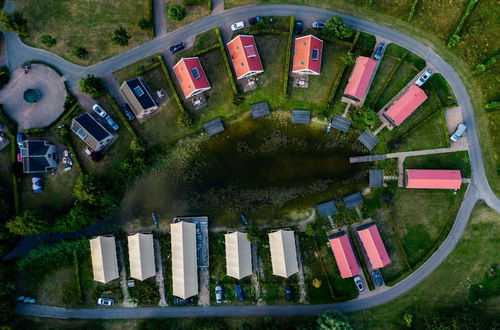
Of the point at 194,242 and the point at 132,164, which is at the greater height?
the point at 132,164

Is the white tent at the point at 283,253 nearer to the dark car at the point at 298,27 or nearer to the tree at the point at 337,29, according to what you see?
the tree at the point at 337,29

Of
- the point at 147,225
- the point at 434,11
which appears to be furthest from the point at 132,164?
the point at 434,11

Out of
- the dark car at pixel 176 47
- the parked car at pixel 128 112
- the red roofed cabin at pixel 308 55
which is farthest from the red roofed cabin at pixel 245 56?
the parked car at pixel 128 112

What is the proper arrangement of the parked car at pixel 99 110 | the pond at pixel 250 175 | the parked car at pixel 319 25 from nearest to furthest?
the parked car at pixel 319 25, the parked car at pixel 99 110, the pond at pixel 250 175

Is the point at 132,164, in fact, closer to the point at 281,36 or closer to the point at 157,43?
the point at 157,43

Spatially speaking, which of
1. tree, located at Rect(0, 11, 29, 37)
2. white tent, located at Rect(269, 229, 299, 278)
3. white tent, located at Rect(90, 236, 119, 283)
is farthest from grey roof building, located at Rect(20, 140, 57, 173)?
white tent, located at Rect(269, 229, 299, 278)

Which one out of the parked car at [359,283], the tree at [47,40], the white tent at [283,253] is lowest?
the parked car at [359,283]

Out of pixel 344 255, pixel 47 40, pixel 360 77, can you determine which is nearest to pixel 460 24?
pixel 360 77

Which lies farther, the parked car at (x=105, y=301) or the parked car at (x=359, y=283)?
the parked car at (x=105, y=301)
